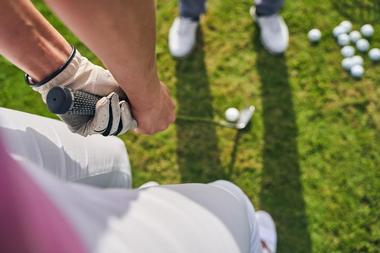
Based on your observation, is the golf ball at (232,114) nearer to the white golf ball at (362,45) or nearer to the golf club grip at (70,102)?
the white golf ball at (362,45)

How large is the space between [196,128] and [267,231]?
0.69m

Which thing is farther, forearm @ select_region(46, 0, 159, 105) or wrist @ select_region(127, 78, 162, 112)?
wrist @ select_region(127, 78, 162, 112)

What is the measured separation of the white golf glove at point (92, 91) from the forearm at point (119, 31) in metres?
0.13

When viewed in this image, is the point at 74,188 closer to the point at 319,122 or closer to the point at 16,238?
the point at 16,238

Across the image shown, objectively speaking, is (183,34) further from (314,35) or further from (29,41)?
(29,41)

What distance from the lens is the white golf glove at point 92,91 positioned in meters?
1.25

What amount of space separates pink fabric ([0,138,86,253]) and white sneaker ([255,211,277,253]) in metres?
1.55

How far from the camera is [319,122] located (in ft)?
8.16

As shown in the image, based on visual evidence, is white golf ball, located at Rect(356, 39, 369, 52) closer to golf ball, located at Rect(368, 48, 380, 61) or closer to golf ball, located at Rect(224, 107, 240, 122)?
golf ball, located at Rect(368, 48, 380, 61)

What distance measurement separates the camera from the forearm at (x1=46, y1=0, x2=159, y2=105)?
2.70ft

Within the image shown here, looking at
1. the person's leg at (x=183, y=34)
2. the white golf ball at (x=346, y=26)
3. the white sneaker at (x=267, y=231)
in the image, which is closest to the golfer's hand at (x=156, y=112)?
the white sneaker at (x=267, y=231)

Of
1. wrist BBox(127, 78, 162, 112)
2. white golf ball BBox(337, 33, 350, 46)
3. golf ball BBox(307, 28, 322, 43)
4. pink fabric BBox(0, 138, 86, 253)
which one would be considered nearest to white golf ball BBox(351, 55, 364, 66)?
white golf ball BBox(337, 33, 350, 46)

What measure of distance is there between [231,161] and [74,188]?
64.8 inches

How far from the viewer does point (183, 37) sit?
2619 mm
